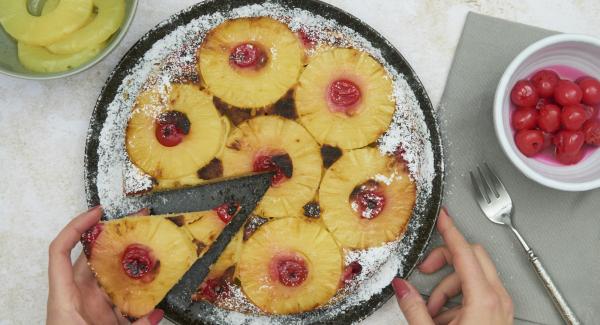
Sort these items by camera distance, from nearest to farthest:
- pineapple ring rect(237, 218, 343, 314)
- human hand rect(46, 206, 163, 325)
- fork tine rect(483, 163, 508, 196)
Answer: human hand rect(46, 206, 163, 325) < pineapple ring rect(237, 218, 343, 314) < fork tine rect(483, 163, 508, 196)

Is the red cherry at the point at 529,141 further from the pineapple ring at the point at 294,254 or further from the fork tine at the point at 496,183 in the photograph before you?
the pineapple ring at the point at 294,254

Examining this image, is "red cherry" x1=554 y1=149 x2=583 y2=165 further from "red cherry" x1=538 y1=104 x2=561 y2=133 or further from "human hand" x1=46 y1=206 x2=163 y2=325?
"human hand" x1=46 y1=206 x2=163 y2=325

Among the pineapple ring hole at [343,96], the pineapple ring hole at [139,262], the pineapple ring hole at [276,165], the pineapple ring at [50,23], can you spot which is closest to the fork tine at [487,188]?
the pineapple ring hole at [343,96]

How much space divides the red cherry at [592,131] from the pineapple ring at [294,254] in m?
0.81

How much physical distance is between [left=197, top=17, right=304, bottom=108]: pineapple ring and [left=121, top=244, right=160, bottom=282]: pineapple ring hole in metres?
0.53

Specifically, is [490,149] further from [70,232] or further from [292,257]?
[70,232]

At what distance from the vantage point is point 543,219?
180 centimetres

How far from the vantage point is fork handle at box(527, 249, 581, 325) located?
1.75m

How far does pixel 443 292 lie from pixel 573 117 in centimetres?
66

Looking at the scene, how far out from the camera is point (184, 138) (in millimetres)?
1700

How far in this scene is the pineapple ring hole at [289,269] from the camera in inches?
65.3

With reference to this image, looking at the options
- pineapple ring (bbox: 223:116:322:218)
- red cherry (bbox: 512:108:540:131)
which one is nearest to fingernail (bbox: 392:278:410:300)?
pineapple ring (bbox: 223:116:322:218)

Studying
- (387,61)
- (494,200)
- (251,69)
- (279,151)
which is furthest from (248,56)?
(494,200)

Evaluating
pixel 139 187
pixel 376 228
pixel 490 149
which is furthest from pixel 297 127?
pixel 490 149
